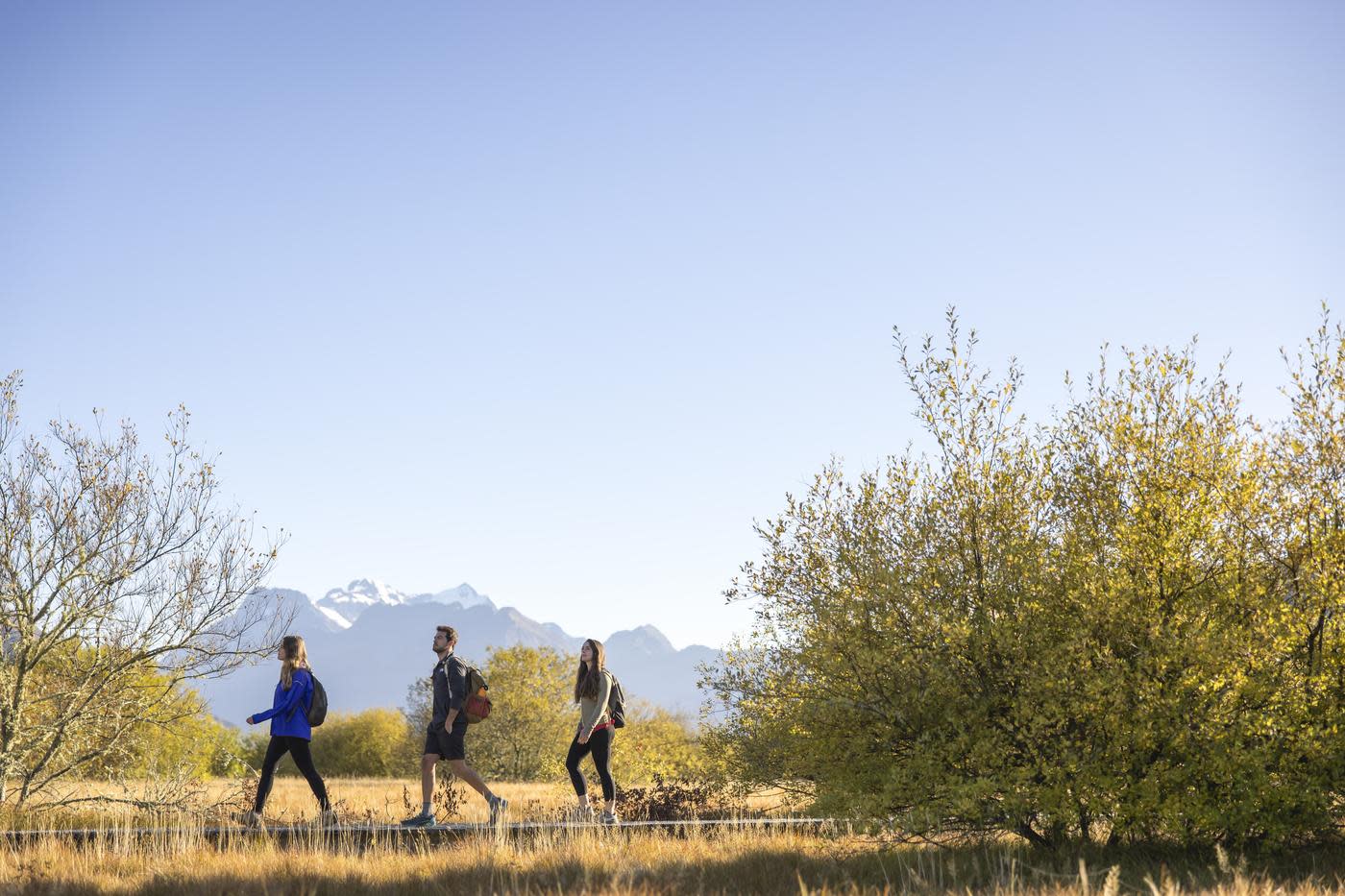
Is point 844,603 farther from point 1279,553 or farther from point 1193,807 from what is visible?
point 1279,553

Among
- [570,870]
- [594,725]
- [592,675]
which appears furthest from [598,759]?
[570,870]

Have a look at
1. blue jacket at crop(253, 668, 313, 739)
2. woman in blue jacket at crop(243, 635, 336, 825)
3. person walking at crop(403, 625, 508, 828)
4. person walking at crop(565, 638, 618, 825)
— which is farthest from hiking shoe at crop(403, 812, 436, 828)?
person walking at crop(565, 638, 618, 825)

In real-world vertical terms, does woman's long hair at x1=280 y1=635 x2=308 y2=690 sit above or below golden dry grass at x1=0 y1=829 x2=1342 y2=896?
above

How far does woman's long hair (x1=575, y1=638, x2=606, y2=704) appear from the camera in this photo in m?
11.2

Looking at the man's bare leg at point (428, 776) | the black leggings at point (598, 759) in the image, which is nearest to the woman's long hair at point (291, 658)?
the man's bare leg at point (428, 776)

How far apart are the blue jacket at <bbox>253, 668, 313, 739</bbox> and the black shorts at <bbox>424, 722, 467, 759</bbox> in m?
1.22

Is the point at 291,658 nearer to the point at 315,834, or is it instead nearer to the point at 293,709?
the point at 293,709

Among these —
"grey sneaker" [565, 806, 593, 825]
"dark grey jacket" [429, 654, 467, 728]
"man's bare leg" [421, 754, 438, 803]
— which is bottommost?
"grey sneaker" [565, 806, 593, 825]

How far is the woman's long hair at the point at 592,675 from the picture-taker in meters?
11.2

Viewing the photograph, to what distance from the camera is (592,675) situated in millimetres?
11320

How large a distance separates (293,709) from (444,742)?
1568 millimetres

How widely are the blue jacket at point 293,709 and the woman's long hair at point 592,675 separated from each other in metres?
2.79

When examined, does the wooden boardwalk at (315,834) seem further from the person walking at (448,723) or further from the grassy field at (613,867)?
the person walking at (448,723)

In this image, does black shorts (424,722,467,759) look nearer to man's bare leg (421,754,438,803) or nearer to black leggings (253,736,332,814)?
man's bare leg (421,754,438,803)
